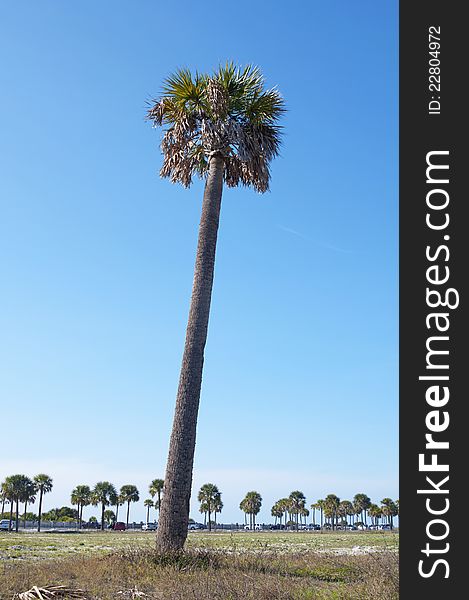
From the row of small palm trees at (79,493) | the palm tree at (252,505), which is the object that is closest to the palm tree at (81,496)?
the row of small palm trees at (79,493)

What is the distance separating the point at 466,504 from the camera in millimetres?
6980

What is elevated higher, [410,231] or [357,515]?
[410,231]

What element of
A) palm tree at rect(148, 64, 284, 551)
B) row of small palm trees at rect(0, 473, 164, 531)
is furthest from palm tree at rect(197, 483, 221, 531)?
palm tree at rect(148, 64, 284, 551)

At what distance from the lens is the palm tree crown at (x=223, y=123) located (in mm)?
20062

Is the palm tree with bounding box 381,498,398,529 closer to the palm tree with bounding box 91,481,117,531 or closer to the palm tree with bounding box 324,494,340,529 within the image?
the palm tree with bounding box 324,494,340,529

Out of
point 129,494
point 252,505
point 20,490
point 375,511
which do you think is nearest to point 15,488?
point 20,490

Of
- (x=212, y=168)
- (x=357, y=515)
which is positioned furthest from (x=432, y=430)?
(x=357, y=515)

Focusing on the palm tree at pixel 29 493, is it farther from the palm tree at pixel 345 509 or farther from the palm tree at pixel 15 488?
the palm tree at pixel 345 509

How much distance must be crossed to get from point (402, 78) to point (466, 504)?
16.9ft

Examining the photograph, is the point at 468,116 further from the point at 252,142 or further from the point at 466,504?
the point at 252,142

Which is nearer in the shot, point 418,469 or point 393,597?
point 418,469

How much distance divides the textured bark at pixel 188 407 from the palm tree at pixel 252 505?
125769 millimetres

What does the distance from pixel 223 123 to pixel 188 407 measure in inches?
348

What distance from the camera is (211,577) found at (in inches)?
476
